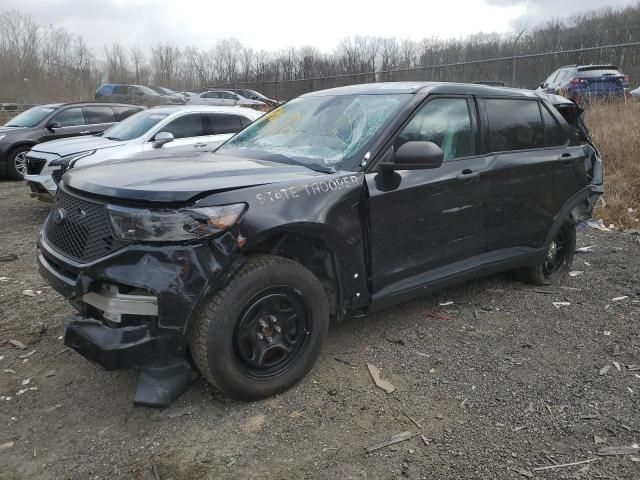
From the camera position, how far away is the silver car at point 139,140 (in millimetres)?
7633

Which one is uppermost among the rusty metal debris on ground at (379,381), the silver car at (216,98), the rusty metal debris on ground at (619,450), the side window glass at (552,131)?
the silver car at (216,98)

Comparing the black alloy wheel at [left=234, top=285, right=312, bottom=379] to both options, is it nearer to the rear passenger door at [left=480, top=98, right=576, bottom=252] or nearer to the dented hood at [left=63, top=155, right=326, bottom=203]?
the dented hood at [left=63, top=155, right=326, bottom=203]

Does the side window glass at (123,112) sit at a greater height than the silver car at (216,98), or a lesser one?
lesser

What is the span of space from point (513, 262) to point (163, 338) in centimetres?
301

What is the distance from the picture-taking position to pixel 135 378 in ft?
10.8

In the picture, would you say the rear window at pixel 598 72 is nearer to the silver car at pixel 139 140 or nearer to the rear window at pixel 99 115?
the silver car at pixel 139 140

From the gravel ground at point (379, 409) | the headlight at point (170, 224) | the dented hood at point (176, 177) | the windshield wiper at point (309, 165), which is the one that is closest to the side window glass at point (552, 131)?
the gravel ground at point (379, 409)

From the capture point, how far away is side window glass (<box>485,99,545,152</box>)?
4.22m

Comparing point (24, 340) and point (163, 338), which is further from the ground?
point (163, 338)

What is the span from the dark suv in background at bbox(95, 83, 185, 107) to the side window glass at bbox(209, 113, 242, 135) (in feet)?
49.3

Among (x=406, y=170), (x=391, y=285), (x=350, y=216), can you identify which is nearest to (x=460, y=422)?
(x=391, y=285)

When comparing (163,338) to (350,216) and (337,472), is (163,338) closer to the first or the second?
(337,472)

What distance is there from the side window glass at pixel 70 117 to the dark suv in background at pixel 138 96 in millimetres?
11857

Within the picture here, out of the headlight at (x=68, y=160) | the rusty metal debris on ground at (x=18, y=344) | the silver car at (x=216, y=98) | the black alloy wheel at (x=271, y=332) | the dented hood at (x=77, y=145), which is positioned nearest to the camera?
the black alloy wheel at (x=271, y=332)
